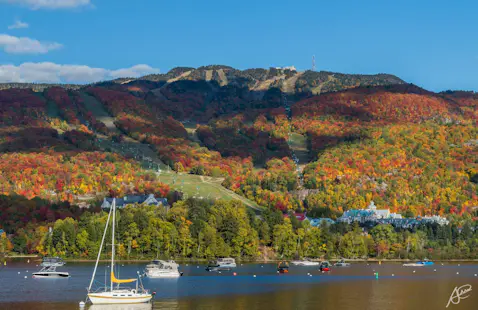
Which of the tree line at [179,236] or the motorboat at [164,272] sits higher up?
the tree line at [179,236]

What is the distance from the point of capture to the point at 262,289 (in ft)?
377

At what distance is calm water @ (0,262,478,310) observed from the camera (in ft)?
314

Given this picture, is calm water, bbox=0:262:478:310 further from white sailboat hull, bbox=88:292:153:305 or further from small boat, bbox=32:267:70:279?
small boat, bbox=32:267:70:279

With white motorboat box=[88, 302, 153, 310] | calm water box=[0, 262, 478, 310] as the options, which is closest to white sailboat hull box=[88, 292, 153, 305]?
white motorboat box=[88, 302, 153, 310]

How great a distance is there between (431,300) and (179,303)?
37.3 meters

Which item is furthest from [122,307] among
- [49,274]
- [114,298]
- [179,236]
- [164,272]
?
[179,236]

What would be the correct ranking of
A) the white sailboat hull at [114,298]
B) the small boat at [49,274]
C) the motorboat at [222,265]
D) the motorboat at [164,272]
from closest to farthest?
1. the white sailboat hull at [114,298]
2. the small boat at [49,274]
3. the motorboat at [164,272]
4. the motorboat at [222,265]

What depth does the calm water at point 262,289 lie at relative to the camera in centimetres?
9562

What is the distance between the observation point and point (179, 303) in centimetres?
9562

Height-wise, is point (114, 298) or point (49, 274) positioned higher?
point (49, 274)

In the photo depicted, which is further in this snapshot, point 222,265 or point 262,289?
point 222,265

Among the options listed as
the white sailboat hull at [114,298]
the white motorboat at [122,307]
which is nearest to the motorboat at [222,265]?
the white motorboat at [122,307]

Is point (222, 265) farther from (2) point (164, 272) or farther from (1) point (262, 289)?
(1) point (262, 289)

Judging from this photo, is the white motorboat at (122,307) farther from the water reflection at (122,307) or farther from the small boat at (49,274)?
the small boat at (49,274)
